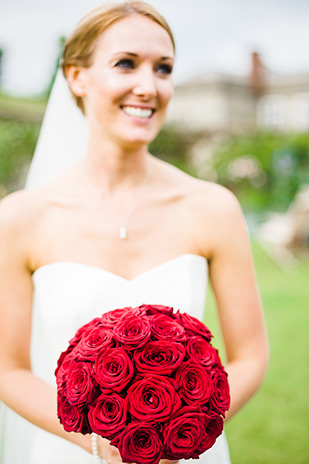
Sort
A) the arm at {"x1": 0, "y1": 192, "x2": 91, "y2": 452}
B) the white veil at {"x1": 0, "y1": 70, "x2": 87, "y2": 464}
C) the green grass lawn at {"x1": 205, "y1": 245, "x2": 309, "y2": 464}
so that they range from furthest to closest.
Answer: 1. the green grass lawn at {"x1": 205, "y1": 245, "x2": 309, "y2": 464}
2. the white veil at {"x1": 0, "y1": 70, "x2": 87, "y2": 464}
3. the arm at {"x1": 0, "y1": 192, "x2": 91, "y2": 452}

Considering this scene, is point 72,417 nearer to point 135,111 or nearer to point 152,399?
point 152,399

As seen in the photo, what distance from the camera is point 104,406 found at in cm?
160

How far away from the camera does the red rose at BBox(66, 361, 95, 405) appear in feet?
5.31

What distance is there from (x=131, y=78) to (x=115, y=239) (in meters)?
0.64

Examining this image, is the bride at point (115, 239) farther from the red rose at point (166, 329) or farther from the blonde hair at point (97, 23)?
the red rose at point (166, 329)

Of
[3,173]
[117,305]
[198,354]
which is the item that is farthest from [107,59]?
[3,173]

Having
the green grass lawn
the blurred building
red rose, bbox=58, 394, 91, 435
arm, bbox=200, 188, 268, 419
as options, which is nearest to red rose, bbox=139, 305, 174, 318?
red rose, bbox=58, 394, 91, 435

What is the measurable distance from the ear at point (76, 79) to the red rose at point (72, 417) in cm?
123

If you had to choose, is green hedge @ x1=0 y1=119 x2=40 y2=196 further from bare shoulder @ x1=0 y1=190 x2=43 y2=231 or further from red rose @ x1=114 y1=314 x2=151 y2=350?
red rose @ x1=114 y1=314 x2=151 y2=350

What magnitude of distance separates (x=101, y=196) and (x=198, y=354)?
93 centimetres

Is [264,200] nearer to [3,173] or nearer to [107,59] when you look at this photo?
[3,173]

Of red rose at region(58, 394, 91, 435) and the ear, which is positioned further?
the ear

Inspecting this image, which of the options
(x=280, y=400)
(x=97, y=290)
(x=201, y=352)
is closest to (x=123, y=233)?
(x=97, y=290)

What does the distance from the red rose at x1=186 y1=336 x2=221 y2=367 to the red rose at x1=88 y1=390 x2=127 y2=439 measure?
0.25 meters
